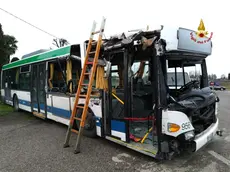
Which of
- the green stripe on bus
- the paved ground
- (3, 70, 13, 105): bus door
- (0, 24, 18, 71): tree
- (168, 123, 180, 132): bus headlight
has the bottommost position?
the paved ground

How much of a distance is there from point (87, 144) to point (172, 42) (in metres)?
3.10

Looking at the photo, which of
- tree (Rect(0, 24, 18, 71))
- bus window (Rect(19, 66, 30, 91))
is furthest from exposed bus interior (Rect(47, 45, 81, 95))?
tree (Rect(0, 24, 18, 71))

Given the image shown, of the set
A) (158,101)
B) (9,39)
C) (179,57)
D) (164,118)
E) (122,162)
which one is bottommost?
(122,162)

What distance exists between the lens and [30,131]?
6.41 meters

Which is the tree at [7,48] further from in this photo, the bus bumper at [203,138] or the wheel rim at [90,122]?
the bus bumper at [203,138]

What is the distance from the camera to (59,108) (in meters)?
6.36

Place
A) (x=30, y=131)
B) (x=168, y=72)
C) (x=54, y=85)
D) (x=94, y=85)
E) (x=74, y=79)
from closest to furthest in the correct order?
(x=168, y=72) < (x=94, y=85) < (x=74, y=79) < (x=30, y=131) < (x=54, y=85)

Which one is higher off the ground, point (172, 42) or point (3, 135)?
point (172, 42)

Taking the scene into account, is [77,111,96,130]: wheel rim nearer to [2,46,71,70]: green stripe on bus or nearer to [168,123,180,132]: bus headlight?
[2,46,71,70]: green stripe on bus

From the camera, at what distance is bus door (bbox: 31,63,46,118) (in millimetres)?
7180

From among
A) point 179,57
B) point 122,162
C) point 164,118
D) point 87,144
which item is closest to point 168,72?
point 179,57

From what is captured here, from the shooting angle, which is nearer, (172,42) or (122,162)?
(172,42)

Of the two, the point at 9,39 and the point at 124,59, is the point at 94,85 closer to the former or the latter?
the point at 124,59

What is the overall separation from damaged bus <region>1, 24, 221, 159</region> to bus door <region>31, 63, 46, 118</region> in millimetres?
1122
